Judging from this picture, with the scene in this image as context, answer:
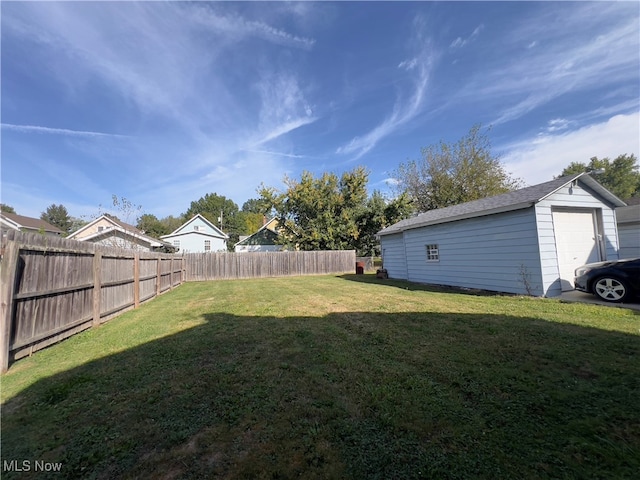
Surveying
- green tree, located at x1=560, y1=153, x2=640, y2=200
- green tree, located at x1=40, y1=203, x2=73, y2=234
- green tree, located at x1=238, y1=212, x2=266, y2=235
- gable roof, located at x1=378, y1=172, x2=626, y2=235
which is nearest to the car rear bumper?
gable roof, located at x1=378, y1=172, x2=626, y2=235

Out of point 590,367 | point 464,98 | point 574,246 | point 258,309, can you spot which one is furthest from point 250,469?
point 464,98

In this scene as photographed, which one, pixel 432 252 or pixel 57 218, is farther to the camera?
pixel 57 218

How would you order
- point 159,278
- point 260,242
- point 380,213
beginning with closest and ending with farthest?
point 159,278 → point 380,213 → point 260,242

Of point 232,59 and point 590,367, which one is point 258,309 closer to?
point 590,367

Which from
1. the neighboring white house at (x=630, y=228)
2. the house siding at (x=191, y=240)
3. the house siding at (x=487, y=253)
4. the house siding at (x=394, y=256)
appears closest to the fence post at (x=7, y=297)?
the house siding at (x=487, y=253)

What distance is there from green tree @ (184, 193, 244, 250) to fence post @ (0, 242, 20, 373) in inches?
2236

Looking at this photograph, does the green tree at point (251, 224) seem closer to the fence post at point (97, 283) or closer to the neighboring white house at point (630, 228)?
the neighboring white house at point (630, 228)

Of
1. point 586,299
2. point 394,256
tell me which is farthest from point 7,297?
point 394,256

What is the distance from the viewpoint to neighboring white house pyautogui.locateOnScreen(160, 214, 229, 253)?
30328mm

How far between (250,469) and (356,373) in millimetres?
1702

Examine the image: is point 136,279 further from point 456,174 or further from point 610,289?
Result: point 456,174

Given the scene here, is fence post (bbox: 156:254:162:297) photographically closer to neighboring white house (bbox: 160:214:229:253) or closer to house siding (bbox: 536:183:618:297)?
house siding (bbox: 536:183:618:297)

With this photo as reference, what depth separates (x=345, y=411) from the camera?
2.46 metres

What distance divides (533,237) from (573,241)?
189 cm
